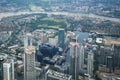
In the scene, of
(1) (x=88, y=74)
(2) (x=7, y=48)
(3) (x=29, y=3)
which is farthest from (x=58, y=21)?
(1) (x=88, y=74)

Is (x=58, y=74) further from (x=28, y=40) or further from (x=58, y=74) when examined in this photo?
(x=28, y=40)

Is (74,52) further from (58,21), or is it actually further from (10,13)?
(10,13)

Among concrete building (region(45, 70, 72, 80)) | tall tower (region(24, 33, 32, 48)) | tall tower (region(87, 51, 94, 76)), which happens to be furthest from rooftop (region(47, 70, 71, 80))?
tall tower (region(24, 33, 32, 48))

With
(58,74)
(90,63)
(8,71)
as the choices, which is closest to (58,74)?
(58,74)

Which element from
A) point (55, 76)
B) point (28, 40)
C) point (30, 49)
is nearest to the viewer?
point (55, 76)

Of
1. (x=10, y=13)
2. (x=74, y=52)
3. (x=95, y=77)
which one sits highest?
(x=10, y=13)

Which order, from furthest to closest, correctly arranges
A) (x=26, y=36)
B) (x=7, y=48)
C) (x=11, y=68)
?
Answer: (x=26, y=36)
(x=7, y=48)
(x=11, y=68)

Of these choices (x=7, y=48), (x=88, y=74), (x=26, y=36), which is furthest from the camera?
(x=26, y=36)

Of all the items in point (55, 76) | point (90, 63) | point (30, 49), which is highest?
point (30, 49)
